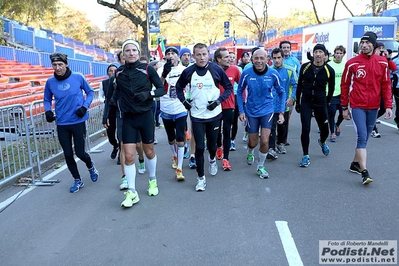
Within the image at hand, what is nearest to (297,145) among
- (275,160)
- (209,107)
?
(275,160)

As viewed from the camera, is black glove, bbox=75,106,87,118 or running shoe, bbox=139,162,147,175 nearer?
black glove, bbox=75,106,87,118

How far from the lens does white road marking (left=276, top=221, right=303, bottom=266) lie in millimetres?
3699

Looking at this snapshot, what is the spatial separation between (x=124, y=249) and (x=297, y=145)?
5.72m

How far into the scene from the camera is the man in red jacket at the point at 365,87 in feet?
19.1

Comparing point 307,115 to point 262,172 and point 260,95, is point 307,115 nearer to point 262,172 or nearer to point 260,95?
point 260,95

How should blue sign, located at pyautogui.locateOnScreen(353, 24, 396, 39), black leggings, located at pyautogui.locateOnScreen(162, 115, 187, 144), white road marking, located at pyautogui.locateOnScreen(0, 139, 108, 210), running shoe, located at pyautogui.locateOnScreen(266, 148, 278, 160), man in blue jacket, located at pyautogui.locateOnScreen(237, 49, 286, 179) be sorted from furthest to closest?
1. blue sign, located at pyautogui.locateOnScreen(353, 24, 396, 39)
2. running shoe, located at pyautogui.locateOnScreen(266, 148, 278, 160)
3. black leggings, located at pyautogui.locateOnScreen(162, 115, 187, 144)
4. man in blue jacket, located at pyautogui.locateOnScreen(237, 49, 286, 179)
5. white road marking, located at pyautogui.locateOnScreen(0, 139, 108, 210)

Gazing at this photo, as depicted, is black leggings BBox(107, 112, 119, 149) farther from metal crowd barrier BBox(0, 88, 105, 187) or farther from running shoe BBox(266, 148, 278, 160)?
running shoe BBox(266, 148, 278, 160)

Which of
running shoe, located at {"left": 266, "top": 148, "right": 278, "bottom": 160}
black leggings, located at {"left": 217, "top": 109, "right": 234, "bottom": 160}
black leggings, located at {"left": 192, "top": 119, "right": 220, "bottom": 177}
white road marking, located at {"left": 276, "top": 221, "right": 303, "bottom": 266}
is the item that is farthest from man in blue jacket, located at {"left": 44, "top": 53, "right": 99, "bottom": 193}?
running shoe, located at {"left": 266, "top": 148, "right": 278, "bottom": 160}

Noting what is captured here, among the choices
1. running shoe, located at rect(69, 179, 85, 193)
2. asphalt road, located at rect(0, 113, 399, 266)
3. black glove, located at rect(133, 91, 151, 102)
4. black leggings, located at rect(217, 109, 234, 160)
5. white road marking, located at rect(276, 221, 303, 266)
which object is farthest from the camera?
black leggings, located at rect(217, 109, 234, 160)

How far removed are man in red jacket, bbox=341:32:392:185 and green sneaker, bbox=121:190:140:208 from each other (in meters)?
3.20

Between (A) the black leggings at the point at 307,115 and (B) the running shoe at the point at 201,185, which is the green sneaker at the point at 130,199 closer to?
(B) the running shoe at the point at 201,185

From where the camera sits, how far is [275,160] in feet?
24.9

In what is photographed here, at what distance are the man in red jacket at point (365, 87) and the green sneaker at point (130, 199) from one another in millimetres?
3200

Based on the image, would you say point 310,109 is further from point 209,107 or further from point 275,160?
point 209,107
